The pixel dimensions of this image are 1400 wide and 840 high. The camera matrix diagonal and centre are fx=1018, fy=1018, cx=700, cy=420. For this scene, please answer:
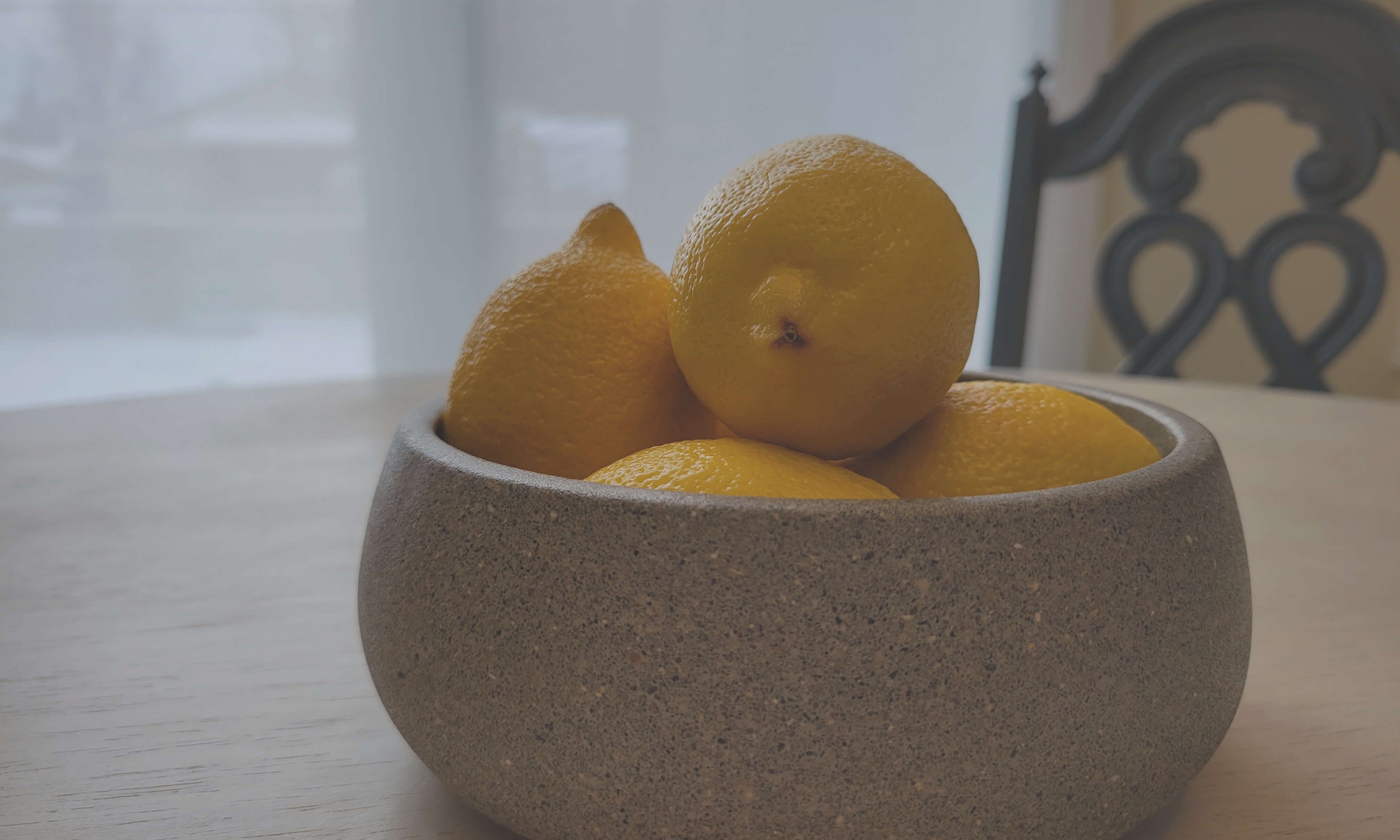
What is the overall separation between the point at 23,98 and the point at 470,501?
1873mm

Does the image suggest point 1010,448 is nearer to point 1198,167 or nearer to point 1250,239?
point 1198,167

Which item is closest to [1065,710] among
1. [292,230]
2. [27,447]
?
[27,447]

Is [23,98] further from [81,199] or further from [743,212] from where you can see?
[743,212]

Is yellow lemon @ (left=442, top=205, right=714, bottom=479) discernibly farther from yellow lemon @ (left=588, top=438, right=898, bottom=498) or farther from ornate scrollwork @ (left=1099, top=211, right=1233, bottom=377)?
ornate scrollwork @ (left=1099, top=211, right=1233, bottom=377)

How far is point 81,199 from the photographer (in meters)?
1.76

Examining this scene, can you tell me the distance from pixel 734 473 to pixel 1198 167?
1.05m

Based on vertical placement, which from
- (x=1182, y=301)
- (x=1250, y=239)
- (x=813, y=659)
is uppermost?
(x=813, y=659)

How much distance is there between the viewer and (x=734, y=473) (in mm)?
275

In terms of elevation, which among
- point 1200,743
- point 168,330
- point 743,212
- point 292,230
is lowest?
point 168,330

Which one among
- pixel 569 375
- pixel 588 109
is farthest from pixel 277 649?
pixel 588 109

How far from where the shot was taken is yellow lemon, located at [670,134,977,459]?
0.30 m

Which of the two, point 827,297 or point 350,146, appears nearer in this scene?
point 827,297

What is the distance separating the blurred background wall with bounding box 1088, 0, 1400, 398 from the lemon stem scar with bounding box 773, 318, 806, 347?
2326 mm

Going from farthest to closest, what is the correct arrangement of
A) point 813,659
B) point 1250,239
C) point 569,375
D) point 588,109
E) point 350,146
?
1. point 1250,239
2. point 588,109
3. point 350,146
4. point 569,375
5. point 813,659
